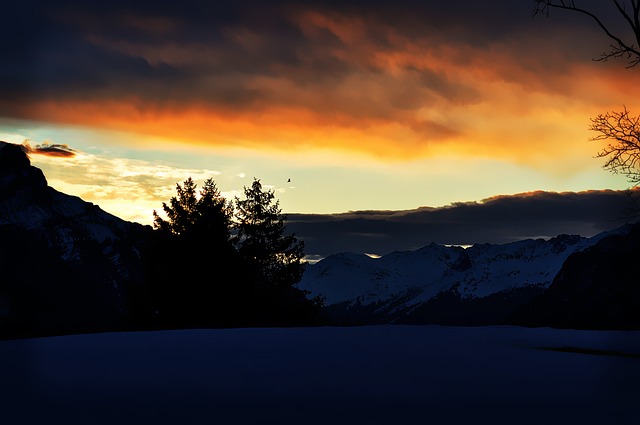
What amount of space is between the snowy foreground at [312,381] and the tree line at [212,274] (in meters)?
28.4

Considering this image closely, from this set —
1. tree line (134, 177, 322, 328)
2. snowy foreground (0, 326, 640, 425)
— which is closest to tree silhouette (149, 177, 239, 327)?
tree line (134, 177, 322, 328)

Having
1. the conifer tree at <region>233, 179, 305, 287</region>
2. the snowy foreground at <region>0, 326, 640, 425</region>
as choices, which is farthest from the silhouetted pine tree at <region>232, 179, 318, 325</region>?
the snowy foreground at <region>0, 326, 640, 425</region>

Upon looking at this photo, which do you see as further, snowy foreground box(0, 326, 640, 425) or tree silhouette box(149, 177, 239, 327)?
tree silhouette box(149, 177, 239, 327)

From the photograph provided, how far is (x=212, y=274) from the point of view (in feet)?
166

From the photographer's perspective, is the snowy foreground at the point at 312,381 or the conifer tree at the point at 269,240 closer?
the snowy foreground at the point at 312,381

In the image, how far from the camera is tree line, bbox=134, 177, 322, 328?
163ft

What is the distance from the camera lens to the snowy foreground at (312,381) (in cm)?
891

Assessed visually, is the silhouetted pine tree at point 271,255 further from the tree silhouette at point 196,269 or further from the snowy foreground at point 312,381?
the snowy foreground at point 312,381

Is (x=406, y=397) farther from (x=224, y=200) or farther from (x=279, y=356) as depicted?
(x=224, y=200)

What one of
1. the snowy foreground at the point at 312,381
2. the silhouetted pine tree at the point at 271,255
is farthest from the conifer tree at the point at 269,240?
the snowy foreground at the point at 312,381

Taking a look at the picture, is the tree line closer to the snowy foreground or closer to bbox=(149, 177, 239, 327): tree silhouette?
bbox=(149, 177, 239, 327): tree silhouette

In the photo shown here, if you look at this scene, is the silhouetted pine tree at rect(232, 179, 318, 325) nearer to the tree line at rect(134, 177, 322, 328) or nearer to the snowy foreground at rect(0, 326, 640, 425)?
the tree line at rect(134, 177, 322, 328)

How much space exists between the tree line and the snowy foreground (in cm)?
2843

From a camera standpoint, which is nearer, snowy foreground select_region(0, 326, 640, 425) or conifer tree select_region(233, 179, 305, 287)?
snowy foreground select_region(0, 326, 640, 425)
